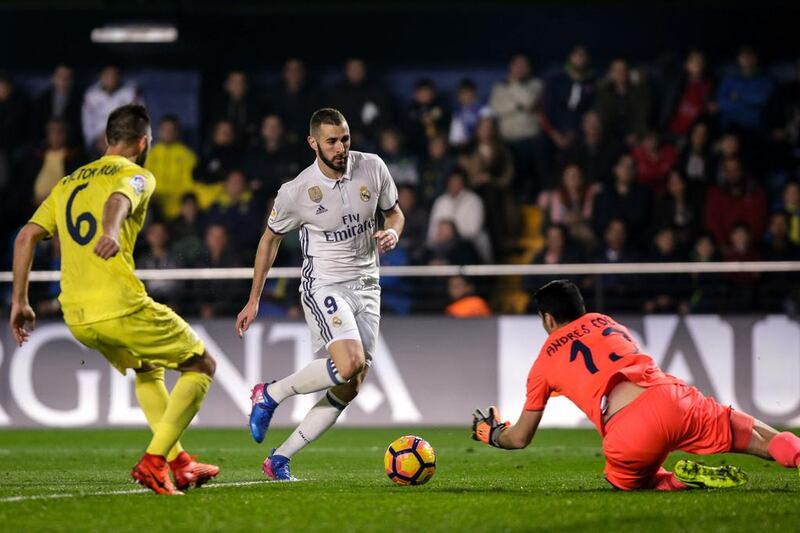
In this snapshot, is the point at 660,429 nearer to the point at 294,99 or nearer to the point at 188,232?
the point at 188,232

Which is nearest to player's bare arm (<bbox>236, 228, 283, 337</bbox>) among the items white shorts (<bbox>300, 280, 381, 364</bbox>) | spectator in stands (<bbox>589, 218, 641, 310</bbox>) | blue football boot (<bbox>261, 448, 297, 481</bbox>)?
white shorts (<bbox>300, 280, 381, 364</bbox>)

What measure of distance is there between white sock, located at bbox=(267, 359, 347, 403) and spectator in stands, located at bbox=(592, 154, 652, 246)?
7.23m

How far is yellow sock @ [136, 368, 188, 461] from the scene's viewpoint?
270 inches

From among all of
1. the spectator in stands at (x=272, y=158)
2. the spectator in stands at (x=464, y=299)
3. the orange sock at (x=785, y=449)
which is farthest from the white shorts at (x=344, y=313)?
the spectator in stands at (x=272, y=158)

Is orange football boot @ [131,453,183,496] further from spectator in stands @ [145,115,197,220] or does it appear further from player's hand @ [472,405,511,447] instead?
spectator in stands @ [145,115,197,220]

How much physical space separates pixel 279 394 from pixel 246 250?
6628mm

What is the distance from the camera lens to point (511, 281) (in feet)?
44.3

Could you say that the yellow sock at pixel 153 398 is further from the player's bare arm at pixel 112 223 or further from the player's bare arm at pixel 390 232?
the player's bare arm at pixel 390 232

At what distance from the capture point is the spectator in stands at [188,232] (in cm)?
1416

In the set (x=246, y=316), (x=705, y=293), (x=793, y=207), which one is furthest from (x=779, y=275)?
(x=246, y=316)

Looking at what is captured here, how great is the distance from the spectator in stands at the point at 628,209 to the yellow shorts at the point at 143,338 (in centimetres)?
862

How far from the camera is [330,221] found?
319 inches

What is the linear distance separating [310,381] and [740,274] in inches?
277

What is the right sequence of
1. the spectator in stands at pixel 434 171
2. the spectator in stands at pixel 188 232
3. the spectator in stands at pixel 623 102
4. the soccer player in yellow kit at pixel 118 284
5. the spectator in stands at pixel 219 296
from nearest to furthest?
the soccer player in yellow kit at pixel 118 284
the spectator in stands at pixel 219 296
the spectator in stands at pixel 188 232
the spectator in stands at pixel 434 171
the spectator in stands at pixel 623 102
